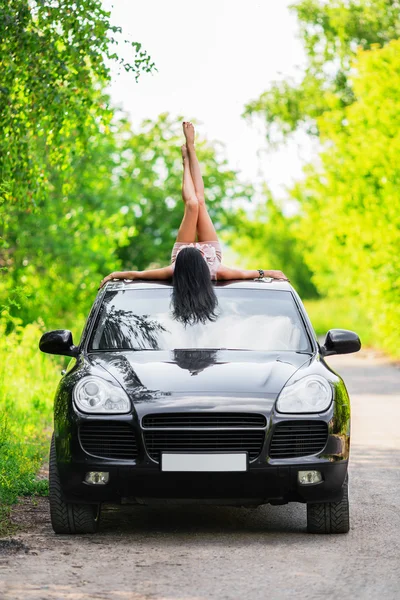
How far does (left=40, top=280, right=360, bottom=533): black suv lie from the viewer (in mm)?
7027

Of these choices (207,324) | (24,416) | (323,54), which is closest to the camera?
(207,324)

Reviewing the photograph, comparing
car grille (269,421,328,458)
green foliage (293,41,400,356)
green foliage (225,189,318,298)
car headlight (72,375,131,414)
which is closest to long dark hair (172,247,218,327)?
car headlight (72,375,131,414)

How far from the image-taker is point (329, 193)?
29.5m

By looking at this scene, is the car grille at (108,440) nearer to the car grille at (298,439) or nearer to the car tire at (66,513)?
the car tire at (66,513)

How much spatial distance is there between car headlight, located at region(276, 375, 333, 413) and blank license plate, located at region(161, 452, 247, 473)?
417 millimetres

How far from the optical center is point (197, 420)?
278 inches

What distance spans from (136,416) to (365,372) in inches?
713

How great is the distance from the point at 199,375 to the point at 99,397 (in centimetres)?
65

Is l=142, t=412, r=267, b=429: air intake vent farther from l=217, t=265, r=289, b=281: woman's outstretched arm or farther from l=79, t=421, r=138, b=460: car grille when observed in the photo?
l=217, t=265, r=289, b=281: woman's outstretched arm

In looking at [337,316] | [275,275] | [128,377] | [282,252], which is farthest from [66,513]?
[282,252]

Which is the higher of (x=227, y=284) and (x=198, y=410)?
(x=227, y=284)

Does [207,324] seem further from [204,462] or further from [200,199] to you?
[200,199]

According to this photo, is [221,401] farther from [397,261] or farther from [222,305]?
[397,261]

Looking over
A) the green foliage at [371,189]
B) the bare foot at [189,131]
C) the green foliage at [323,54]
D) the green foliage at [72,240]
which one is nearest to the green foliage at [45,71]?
the bare foot at [189,131]
